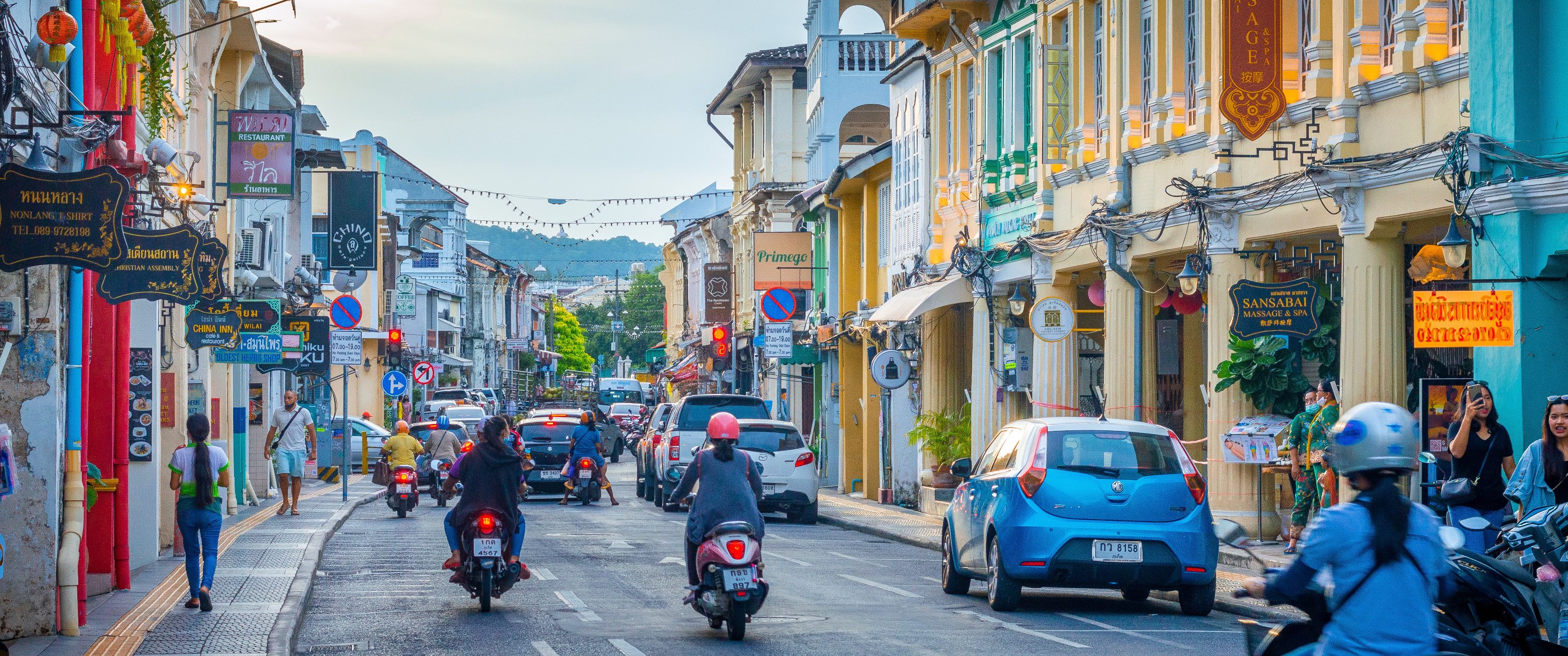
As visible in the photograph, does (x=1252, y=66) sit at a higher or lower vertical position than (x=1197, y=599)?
higher

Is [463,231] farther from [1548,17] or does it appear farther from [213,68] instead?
[1548,17]

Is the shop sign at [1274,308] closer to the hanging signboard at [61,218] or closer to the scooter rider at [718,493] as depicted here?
the scooter rider at [718,493]

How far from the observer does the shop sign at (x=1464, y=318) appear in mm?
13766

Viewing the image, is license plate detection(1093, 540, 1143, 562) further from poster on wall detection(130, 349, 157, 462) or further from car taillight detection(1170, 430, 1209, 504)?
poster on wall detection(130, 349, 157, 462)

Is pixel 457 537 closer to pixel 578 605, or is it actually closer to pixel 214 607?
pixel 578 605

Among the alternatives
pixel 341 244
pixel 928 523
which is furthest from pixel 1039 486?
pixel 341 244

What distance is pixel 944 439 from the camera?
29.4 metres

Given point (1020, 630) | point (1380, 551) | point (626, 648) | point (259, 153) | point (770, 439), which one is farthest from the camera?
point (770, 439)

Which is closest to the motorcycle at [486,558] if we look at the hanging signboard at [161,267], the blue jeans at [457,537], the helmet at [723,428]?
the blue jeans at [457,537]

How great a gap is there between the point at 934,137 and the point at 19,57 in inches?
803

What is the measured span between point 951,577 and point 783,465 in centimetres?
1131

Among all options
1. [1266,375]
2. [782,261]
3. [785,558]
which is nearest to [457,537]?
[785,558]

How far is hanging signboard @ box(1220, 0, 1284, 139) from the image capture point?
670 inches

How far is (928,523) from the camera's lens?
85.9ft
